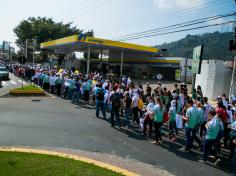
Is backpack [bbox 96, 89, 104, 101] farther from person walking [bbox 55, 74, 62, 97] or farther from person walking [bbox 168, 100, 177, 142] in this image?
person walking [bbox 55, 74, 62, 97]

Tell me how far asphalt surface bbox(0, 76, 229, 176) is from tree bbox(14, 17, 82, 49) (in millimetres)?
55803

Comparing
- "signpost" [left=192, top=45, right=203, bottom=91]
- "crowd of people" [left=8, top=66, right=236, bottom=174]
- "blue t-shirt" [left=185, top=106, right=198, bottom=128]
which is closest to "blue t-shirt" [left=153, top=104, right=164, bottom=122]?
"crowd of people" [left=8, top=66, right=236, bottom=174]

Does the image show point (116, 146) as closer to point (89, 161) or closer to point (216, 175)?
point (89, 161)

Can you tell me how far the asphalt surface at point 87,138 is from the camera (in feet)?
30.8

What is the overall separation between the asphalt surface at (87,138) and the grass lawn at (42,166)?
159cm

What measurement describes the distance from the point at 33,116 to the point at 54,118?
1.02 metres

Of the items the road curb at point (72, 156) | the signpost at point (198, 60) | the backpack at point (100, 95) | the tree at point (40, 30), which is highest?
the tree at point (40, 30)

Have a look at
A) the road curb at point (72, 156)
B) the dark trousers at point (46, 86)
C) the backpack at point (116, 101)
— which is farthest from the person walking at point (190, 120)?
the dark trousers at point (46, 86)

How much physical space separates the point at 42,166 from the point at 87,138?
11.5ft

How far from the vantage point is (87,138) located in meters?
11.4

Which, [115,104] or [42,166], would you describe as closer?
[42,166]

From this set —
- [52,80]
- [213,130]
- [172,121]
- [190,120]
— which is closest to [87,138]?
[172,121]

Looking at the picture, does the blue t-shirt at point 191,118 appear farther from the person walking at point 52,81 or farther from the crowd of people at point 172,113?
the person walking at point 52,81

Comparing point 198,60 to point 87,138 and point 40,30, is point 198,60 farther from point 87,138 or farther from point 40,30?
point 40,30
